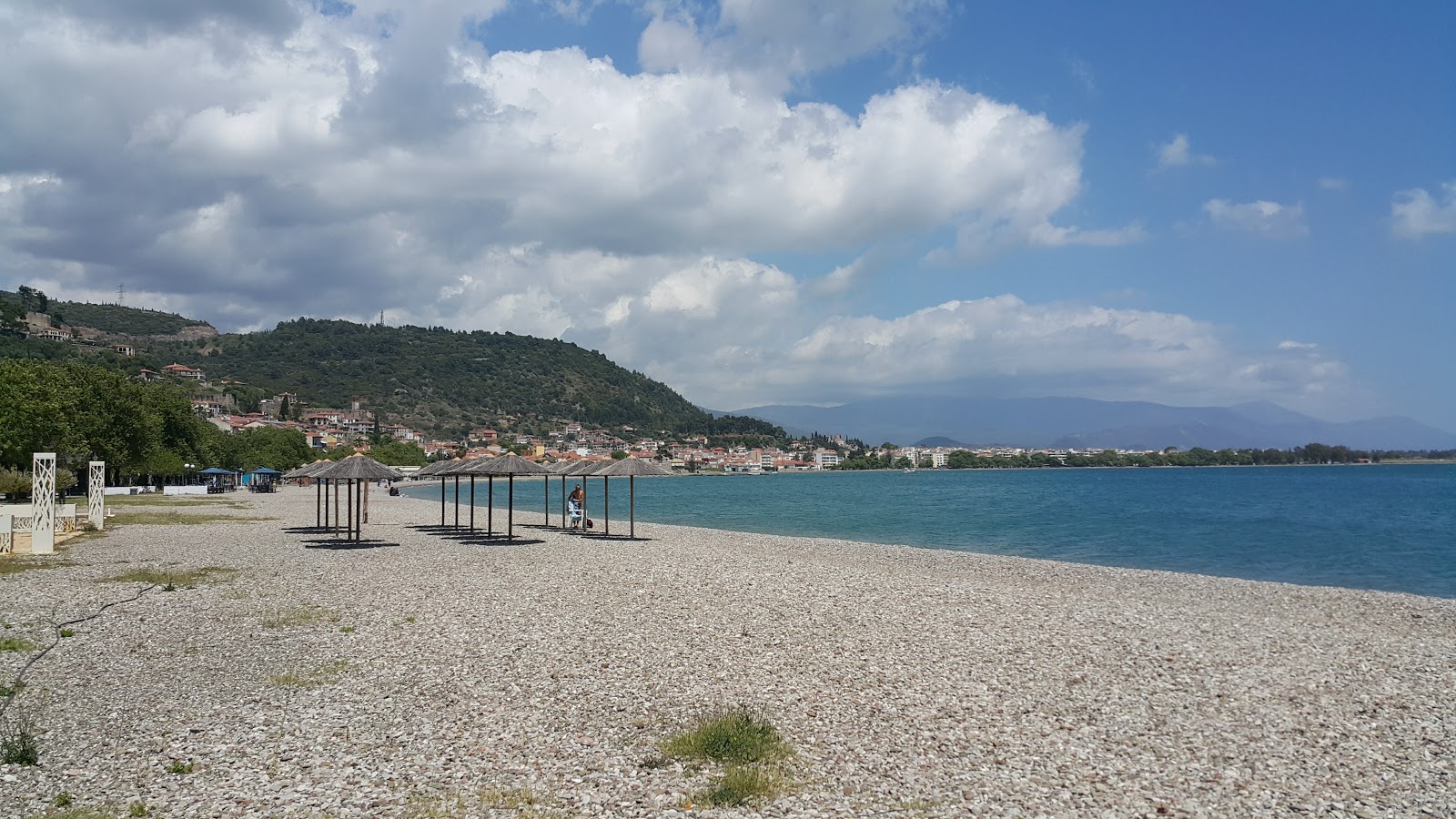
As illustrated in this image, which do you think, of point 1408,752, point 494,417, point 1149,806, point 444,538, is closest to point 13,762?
point 1149,806

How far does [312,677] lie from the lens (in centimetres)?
865

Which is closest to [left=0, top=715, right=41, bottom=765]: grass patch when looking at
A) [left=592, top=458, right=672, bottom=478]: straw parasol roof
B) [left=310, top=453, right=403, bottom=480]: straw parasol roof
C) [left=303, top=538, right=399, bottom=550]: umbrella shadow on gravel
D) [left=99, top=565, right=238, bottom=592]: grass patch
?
[left=99, top=565, right=238, bottom=592]: grass patch

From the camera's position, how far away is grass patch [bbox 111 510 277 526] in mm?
27594

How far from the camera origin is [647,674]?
8930 millimetres

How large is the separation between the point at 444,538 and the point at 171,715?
18.0m

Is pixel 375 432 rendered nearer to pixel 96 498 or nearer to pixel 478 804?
pixel 96 498

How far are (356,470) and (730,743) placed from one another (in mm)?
17746

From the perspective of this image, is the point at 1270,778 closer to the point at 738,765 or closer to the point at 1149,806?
the point at 1149,806

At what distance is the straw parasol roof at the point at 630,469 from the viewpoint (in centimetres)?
2350

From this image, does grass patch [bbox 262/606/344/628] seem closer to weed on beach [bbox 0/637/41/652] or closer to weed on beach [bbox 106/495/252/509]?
weed on beach [bbox 0/637/41/652]

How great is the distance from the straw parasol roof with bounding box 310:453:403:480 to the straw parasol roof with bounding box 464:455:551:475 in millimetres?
2447

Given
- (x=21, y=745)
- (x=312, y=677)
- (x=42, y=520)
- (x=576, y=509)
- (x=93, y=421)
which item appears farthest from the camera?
(x=93, y=421)

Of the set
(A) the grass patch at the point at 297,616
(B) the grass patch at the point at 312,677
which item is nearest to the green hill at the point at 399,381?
(A) the grass patch at the point at 297,616

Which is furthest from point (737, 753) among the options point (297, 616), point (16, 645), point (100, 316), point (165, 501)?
point (100, 316)
